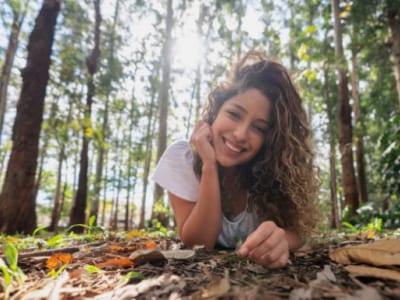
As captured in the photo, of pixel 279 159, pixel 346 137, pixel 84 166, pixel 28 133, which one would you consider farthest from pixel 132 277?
pixel 84 166

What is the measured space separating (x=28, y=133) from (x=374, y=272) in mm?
4882

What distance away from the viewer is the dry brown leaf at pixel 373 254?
1.16 meters

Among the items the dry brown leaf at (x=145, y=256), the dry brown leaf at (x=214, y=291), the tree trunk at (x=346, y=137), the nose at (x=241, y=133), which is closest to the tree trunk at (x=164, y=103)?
the tree trunk at (x=346, y=137)

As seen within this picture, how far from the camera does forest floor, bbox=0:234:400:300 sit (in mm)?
899

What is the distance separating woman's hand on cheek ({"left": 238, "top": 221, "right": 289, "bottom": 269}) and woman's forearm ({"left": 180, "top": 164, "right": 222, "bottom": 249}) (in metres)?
0.61

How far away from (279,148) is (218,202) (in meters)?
0.65

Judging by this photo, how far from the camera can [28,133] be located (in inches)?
181

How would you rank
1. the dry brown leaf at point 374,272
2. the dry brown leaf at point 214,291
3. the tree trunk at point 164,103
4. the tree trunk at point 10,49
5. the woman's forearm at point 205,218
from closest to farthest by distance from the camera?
1. the dry brown leaf at point 214,291
2. the dry brown leaf at point 374,272
3. the woman's forearm at point 205,218
4. the tree trunk at point 164,103
5. the tree trunk at point 10,49

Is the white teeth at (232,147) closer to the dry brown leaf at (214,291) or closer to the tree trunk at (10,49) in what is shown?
the dry brown leaf at (214,291)

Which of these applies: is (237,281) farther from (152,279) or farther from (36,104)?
(36,104)

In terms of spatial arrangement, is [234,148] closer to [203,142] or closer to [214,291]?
[203,142]

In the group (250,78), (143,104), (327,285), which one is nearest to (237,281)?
(327,285)

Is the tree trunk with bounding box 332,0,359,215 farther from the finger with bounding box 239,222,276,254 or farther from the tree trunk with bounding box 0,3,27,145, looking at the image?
the tree trunk with bounding box 0,3,27,145

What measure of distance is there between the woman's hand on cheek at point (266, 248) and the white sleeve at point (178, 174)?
33.6 inches
